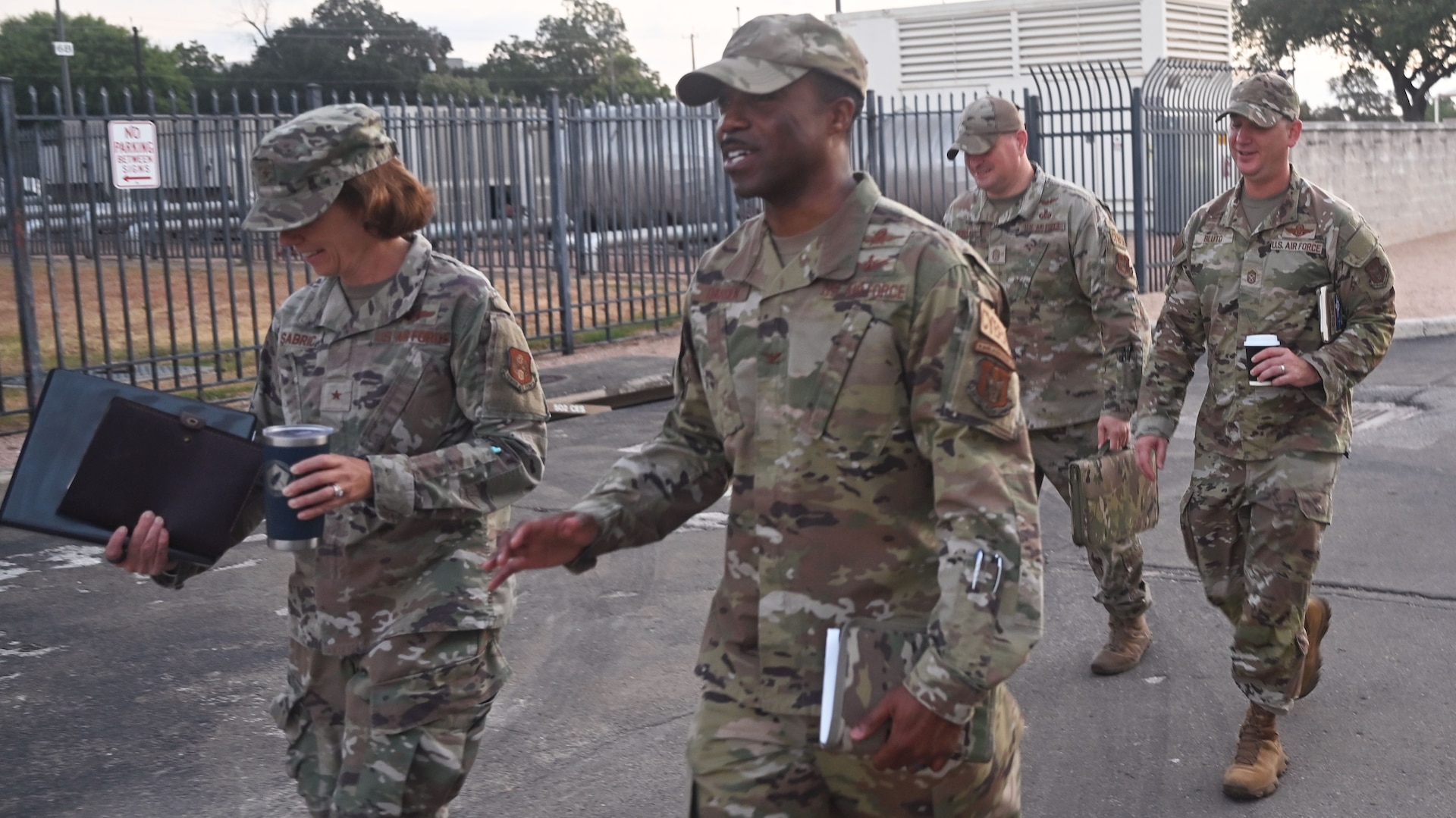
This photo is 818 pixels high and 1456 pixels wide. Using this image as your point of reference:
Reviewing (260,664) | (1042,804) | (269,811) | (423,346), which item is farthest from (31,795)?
(1042,804)

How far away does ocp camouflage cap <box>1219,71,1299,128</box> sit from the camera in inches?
184

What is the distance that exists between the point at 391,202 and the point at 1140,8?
27.2 m

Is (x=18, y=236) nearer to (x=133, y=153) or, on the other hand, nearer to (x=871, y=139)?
(x=133, y=153)

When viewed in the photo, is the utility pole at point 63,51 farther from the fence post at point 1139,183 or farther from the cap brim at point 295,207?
the cap brim at point 295,207

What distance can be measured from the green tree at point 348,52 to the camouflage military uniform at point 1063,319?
63076 mm

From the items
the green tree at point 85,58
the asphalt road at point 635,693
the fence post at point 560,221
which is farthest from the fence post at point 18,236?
the green tree at point 85,58

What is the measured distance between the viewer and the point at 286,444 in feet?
9.23

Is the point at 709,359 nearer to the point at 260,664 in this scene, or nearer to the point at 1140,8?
the point at 260,664

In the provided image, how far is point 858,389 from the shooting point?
8.14ft

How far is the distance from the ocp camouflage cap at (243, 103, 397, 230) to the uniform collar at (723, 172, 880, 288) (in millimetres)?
970

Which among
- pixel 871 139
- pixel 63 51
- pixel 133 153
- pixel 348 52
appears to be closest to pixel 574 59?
pixel 348 52

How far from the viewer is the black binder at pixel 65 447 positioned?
10.0ft

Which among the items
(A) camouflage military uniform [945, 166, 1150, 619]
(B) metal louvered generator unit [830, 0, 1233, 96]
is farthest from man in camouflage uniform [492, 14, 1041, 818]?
(B) metal louvered generator unit [830, 0, 1233, 96]

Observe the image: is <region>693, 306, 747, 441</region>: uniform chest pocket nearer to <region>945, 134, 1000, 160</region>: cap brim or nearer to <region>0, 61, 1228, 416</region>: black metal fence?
<region>945, 134, 1000, 160</region>: cap brim
